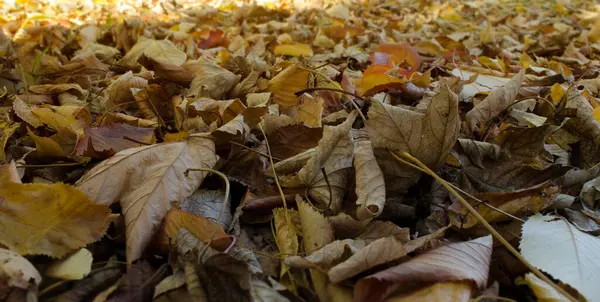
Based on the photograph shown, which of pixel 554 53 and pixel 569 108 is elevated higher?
pixel 569 108

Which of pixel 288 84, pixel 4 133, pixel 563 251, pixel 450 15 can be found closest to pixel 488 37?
pixel 450 15

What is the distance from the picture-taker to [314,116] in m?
1.13

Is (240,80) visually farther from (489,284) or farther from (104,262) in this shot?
(489,284)

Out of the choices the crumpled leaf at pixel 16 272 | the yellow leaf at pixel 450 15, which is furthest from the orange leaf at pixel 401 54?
the yellow leaf at pixel 450 15

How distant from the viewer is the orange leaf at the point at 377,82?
4.27ft

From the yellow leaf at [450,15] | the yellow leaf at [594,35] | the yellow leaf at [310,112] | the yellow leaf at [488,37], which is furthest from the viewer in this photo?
the yellow leaf at [450,15]

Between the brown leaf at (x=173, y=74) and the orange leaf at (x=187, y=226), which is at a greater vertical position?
the brown leaf at (x=173, y=74)

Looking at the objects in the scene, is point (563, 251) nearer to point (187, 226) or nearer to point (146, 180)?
point (187, 226)

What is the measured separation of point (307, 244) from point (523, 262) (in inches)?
13.3

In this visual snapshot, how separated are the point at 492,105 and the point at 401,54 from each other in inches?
31.0

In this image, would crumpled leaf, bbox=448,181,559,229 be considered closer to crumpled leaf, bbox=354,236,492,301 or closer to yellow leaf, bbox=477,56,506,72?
crumpled leaf, bbox=354,236,492,301

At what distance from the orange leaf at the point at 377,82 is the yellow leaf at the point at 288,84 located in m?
0.19

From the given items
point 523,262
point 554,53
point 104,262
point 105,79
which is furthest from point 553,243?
point 554,53

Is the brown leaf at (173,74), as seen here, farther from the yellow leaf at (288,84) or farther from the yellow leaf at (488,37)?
the yellow leaf at (488,37)
